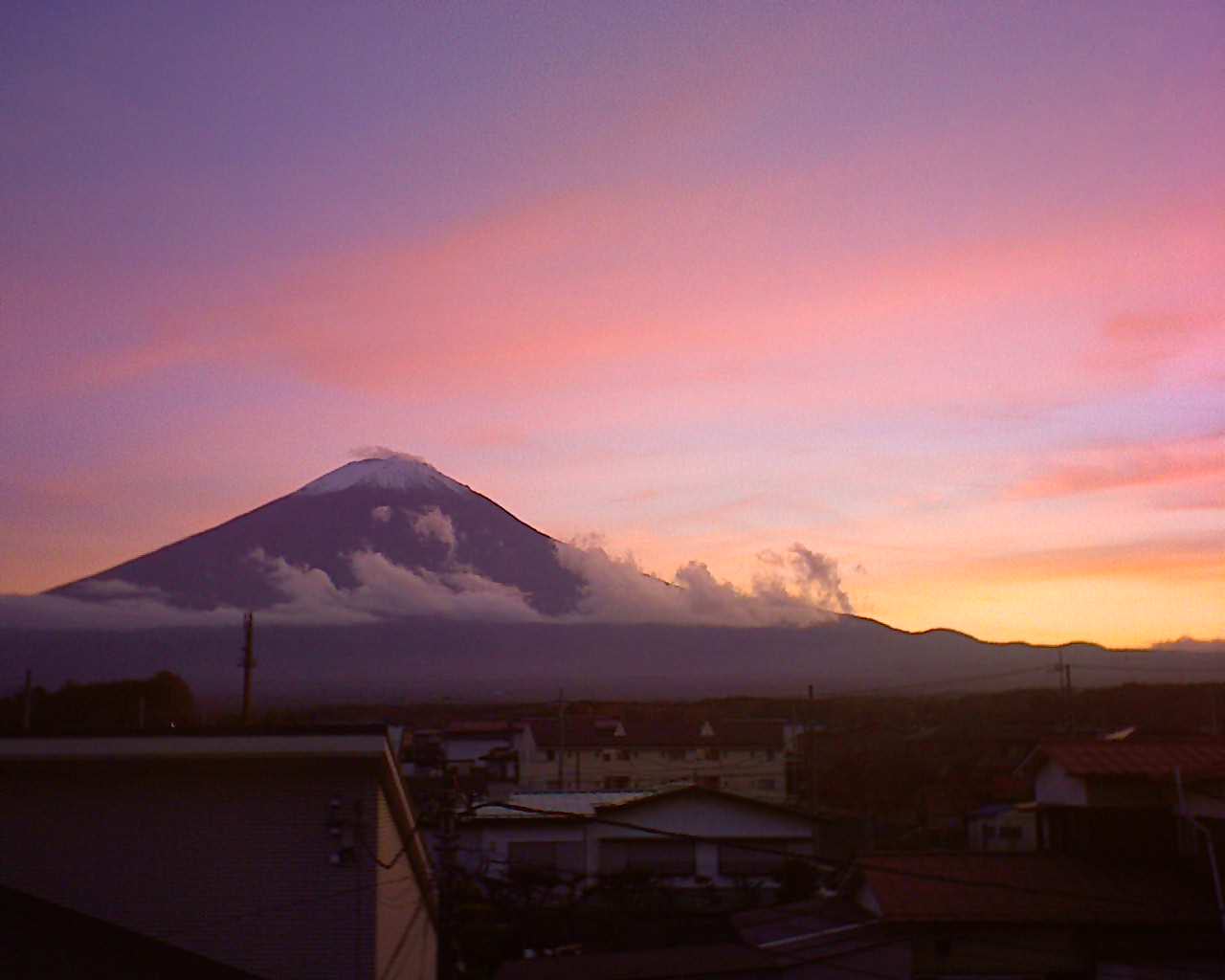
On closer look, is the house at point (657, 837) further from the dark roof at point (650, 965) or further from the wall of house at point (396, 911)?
the wall of house at point (396, 911)

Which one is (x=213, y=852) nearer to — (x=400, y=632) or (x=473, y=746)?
(x=473, y=746)

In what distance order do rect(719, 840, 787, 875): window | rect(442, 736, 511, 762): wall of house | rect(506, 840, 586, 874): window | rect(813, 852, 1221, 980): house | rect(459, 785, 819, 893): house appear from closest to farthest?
rect(813, 852, 1221, 980): house
rect(719, 840, 787, 875): window
rect(459, 785, 819, 893): house
rect(506, 840, 586, 874): window
rect(442, 736, 511, 762): wall of house

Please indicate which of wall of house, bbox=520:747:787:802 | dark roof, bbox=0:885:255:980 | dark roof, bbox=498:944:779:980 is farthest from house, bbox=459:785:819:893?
dark roof, bbox=0:885:255:980

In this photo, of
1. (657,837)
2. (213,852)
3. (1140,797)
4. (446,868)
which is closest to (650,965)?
(446,868)

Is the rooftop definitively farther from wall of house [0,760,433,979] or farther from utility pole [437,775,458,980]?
utility pole [437,775,458,980]

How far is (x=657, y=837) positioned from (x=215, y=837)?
636 inches

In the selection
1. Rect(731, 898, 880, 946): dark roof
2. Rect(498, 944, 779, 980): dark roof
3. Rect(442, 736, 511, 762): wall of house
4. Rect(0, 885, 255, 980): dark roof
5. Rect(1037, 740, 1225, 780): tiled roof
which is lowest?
Rect(498, 944, 779, 980): dark roof

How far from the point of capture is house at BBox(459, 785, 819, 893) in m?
23.7

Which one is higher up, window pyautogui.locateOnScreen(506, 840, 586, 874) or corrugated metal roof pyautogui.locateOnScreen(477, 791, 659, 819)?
corrugated metal roof pyautogui.locateOnScreen(477, 791, 659, 819)

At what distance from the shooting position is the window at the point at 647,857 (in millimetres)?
23766

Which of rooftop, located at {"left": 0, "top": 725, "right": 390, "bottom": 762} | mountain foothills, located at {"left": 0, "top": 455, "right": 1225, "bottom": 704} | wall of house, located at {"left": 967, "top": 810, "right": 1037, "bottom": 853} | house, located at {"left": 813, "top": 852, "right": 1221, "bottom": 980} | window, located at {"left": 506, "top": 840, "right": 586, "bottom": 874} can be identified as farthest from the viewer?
mountain foothills, located at {"left": 0, "top": 455, "right": 1225, "bottom": 704}

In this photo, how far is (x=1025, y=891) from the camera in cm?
1296

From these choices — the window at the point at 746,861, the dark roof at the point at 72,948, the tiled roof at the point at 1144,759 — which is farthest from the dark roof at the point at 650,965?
the window at the point at 746,861

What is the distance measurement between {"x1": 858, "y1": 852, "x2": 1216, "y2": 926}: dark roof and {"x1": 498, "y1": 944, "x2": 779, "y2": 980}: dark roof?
5.17 feet
